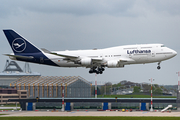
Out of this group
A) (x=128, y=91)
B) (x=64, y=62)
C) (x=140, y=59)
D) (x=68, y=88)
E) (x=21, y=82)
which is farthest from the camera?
(x=128, y=91)

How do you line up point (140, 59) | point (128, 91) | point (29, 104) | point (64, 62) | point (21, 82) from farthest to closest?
1. point (128, 91)
2. point (21, 82)
3. point (29, 104)
4. point (64, 62)
5. point (140, 59)

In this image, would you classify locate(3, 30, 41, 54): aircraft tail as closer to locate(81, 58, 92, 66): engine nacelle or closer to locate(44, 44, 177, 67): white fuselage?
locate(81, 58, 92, 66): engine nacelle

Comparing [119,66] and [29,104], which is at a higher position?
[119,66]

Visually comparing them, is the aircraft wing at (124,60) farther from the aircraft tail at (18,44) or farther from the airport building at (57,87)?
the airport building at (57,87)

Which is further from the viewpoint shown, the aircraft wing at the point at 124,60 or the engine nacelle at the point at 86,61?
the engine nacelle at the point at 86,61

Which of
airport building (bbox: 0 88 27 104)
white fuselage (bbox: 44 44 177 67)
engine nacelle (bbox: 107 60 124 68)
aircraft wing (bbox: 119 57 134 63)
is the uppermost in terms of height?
white fuselage (bbox: 44 44 177 67)

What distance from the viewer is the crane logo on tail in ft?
278

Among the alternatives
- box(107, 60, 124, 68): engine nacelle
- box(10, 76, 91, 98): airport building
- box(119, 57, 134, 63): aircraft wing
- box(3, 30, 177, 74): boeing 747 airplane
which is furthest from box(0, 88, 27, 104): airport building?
box(119, 57, 134, 63): aircraft wing

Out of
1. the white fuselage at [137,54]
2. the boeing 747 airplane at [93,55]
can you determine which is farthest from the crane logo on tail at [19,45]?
the white fuselage at [137,54]

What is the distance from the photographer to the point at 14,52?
85.0m

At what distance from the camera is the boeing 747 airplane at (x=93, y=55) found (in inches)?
2943

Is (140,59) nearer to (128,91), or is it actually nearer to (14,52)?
(14,52)

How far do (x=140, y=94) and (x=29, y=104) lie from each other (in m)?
45.8

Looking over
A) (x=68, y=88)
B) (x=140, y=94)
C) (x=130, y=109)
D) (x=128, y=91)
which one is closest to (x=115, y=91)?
(x=128, y=91)
